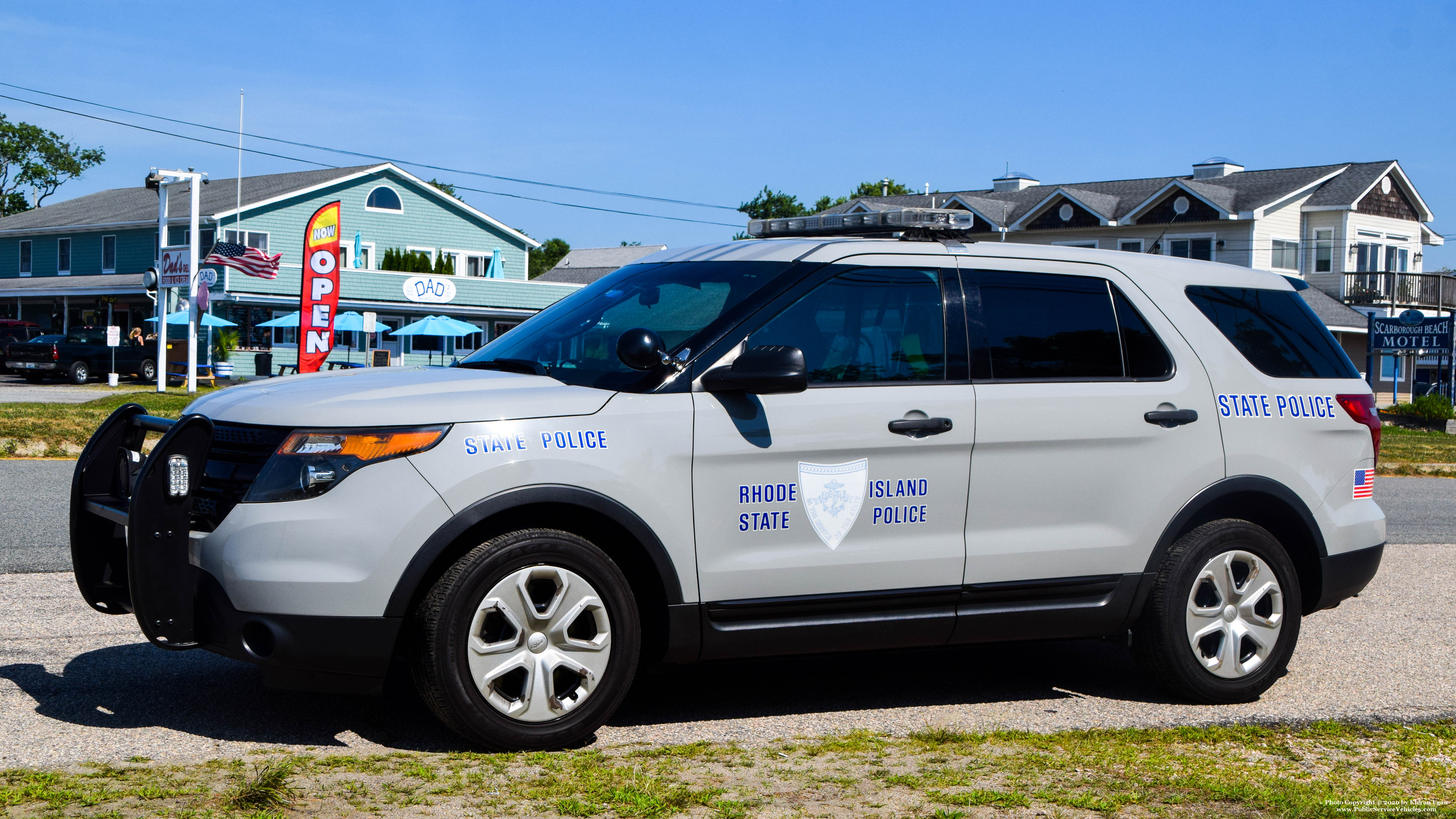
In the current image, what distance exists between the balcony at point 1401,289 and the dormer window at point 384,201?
33021mm

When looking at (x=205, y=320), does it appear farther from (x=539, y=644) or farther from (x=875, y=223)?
(x=539, y=644)

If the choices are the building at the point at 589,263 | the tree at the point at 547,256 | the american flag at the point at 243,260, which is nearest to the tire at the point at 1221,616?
the american flag at the point at 243,260

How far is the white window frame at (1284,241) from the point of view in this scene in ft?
144

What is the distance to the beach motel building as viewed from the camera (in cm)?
4559

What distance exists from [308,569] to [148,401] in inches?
900

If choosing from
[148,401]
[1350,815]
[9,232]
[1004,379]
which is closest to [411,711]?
[1004,379]

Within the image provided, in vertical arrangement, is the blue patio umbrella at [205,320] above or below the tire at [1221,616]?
above

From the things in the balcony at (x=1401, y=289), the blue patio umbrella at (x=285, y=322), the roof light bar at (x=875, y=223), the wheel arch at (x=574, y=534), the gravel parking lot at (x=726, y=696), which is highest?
the balcony at (x=1401, y=289)

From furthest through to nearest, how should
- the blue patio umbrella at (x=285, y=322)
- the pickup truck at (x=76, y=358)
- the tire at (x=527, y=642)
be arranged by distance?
the blue patio umbrella at (x=285, y=322) → the pickup truck at (x=76, y=358) → the tire at (x=527, y=642)

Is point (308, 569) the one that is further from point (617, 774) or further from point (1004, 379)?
point (1004, 379)

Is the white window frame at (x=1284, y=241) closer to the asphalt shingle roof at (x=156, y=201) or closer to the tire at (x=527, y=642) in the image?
the asphalt shingle roof at (x=156, y=201)

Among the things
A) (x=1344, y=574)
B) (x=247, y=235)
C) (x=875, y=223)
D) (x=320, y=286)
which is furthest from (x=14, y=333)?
(x=1344, y=574)

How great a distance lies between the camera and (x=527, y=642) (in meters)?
4.68

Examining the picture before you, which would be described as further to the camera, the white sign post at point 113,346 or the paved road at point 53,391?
the white sign post at point 113,346
